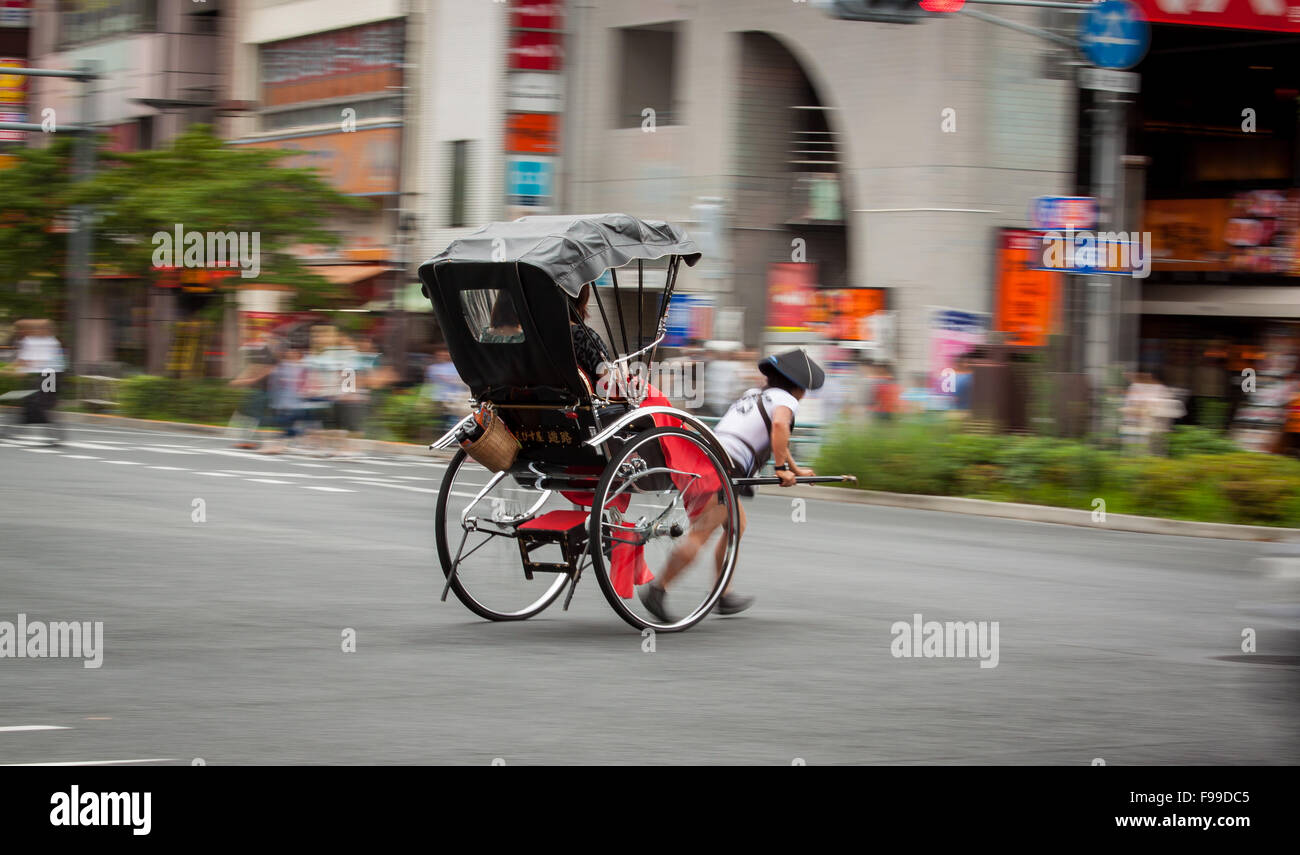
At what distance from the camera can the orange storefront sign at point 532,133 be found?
35688 mm

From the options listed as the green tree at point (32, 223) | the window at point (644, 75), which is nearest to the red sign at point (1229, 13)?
the window at point (644, 75)

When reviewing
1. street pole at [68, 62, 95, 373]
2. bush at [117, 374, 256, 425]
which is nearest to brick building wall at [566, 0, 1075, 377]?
bush at [117, 374, 256, 425]

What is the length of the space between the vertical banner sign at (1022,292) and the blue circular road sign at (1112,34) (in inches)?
351

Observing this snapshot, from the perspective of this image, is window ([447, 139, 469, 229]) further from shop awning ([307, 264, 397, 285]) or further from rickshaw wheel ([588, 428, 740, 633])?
rickshaw wheel ([588, 428, 740, 633])

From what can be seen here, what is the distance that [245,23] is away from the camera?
49281 millimetres

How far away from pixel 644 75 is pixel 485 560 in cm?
2765

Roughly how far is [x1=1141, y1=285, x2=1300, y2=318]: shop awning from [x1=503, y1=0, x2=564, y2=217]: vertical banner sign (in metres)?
12.3

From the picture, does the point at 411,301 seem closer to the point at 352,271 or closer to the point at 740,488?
the point at 352,271

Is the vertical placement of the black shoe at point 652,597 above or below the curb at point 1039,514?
above

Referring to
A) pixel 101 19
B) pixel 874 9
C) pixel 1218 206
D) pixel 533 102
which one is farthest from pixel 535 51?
pixel 101 19

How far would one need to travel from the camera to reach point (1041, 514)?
65.2 feet

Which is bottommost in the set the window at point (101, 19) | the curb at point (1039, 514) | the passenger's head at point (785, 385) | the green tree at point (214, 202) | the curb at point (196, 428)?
the curb at point (196, 428)

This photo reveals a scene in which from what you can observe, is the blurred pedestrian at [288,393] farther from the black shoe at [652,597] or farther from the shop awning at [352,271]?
the black shoe at [652,597]
